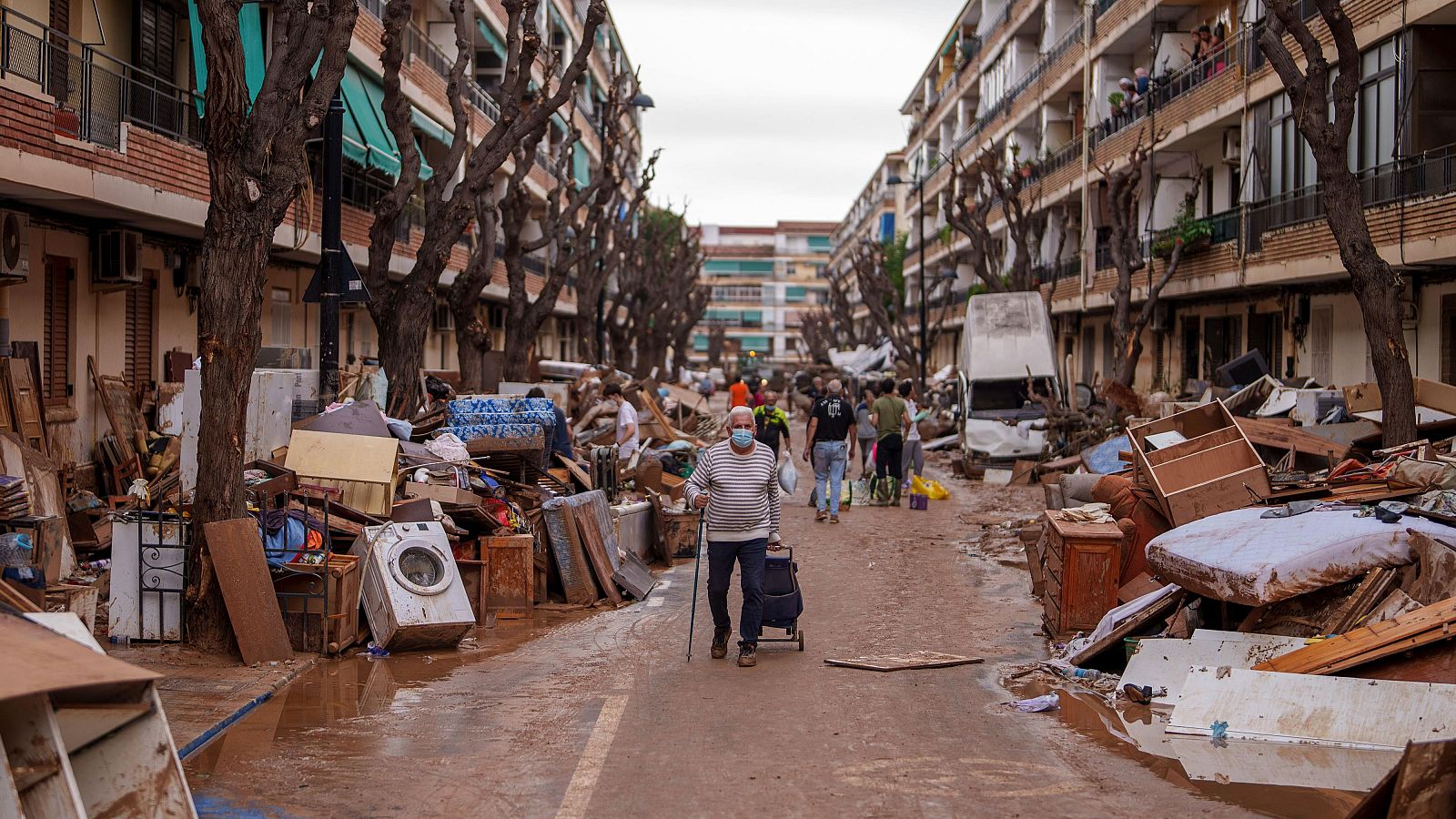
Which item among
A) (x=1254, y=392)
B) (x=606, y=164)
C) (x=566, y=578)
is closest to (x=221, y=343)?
(x=566, y=578)

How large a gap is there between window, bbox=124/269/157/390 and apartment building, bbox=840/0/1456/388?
14.1 metres

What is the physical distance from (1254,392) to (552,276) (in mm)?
13723

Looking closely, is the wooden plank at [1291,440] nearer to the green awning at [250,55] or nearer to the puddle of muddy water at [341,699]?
the puddle of muddy water at [341,699]

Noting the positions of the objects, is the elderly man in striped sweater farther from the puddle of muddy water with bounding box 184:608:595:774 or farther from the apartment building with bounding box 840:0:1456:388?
the apartment building with bounding box 840:0:1456:388

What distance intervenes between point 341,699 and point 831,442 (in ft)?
36.9

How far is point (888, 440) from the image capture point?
20.5 m

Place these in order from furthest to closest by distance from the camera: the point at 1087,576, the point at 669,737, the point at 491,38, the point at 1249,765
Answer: the point at 491,38 < the point at 1087,576 < the point at 669,737 < the point at 1249,765

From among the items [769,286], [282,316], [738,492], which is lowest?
[738,492]

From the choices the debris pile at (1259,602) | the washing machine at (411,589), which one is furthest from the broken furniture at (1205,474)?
the washing machine at (411,589)

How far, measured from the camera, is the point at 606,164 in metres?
33.0

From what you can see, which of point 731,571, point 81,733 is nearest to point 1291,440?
point 731,571

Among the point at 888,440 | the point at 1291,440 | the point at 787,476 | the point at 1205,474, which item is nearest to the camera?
the point at 1205,474

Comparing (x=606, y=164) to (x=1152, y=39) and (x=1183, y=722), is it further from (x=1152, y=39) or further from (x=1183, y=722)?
(x=1183, y=722)

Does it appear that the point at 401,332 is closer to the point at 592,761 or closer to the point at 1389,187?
the point at 592,761
